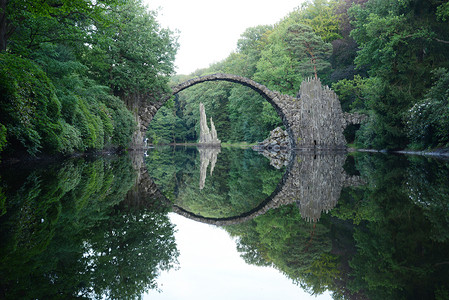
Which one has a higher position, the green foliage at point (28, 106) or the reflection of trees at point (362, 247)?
the green foliage at point (28, 106)

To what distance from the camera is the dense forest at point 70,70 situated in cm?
727

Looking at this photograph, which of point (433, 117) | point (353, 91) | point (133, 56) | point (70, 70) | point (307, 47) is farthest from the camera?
point (307, 47)

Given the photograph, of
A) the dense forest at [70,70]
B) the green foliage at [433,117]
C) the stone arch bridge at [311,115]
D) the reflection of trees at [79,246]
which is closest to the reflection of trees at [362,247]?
the reflection of trees at [79,246]

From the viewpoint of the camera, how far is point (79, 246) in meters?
2.01

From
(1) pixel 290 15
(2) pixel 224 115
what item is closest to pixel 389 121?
(1) pixel 290 15

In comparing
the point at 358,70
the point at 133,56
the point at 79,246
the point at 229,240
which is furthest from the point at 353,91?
the point at 79,246

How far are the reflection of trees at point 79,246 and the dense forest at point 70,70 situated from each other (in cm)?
351

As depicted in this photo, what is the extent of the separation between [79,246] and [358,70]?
94.3 feet

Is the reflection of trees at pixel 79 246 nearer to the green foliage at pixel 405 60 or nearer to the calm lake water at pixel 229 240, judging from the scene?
the calm lake water at pixel 229 240

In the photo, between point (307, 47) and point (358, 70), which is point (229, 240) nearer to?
A: point (358, 70)

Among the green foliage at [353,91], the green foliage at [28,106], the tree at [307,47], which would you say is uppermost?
the tree at [307,47]

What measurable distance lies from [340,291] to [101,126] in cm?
1289

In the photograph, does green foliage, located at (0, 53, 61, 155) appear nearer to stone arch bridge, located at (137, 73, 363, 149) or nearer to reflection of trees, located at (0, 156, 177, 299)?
reflection of trees, located at (0, 156, 177, 299)

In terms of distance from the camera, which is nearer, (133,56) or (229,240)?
(229,240)
